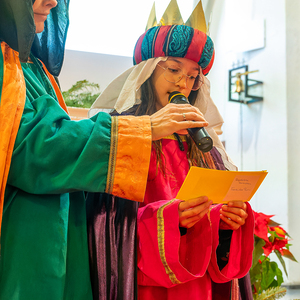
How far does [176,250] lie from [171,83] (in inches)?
29.5

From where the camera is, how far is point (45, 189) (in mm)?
878

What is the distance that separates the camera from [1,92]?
2.93 ft

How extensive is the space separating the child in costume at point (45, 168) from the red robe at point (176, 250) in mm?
242

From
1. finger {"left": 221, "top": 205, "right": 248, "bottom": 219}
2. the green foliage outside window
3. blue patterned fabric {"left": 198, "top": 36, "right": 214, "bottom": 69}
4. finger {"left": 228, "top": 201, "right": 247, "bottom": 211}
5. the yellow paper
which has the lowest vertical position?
finger {"left": 221, "top": 205, "right": 248, "bottom": 219}

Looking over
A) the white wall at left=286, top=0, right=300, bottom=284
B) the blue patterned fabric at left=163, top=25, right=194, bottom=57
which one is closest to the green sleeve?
the blue patterned fabric at left=163, top=25, right=194, bottom=57

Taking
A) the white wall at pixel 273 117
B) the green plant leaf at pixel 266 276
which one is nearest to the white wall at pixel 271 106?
the white wall at pixel 273 117

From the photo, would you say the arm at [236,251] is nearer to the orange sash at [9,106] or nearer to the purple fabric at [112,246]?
the purple fabric at [112,246]

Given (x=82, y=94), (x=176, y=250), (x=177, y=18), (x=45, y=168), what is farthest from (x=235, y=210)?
(x=82, y=94)

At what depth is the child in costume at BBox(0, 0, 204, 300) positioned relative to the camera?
0.87 metres

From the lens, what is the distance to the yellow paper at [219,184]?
994 mm

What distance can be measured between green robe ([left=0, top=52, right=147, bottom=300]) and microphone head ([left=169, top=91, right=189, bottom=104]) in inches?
18.4

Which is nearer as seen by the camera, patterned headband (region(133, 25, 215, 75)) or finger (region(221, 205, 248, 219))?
finger (region(221, 205, 248, 219))

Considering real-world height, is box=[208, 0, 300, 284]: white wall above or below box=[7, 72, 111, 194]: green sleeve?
above

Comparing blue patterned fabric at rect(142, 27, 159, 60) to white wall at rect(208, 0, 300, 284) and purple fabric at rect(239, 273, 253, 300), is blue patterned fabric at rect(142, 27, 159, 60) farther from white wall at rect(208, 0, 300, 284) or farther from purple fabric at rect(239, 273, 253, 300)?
white wall at rect(208, 0, 300, 284)
